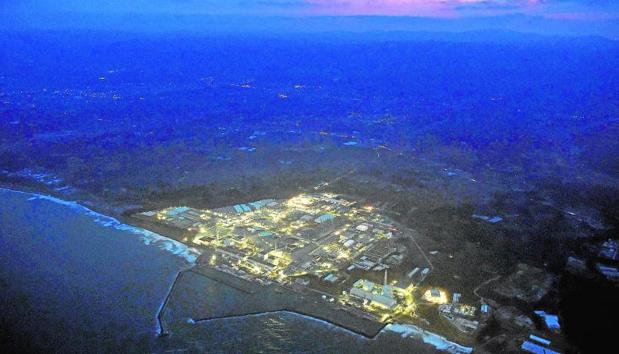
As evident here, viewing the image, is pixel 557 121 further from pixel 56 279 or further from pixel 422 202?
pixel 56 279

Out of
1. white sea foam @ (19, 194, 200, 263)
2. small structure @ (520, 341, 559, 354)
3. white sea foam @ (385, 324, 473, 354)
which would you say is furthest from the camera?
white sea foam @ (19, 194, 200, 263)

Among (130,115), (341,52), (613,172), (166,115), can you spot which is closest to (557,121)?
(613,172)

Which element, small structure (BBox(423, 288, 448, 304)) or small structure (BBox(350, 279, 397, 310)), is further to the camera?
small structure (BBox(423, 288, 448, 304))

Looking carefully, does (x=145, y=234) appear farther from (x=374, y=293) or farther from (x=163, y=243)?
(x=374, y=293)

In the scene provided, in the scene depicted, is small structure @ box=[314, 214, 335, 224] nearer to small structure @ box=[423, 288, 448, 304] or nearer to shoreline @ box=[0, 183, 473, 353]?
shoreline @ box=[0, 183, 473, 353]

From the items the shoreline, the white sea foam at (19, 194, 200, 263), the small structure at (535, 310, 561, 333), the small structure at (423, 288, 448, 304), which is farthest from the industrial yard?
the small structure at (535, 310, 561, 333)

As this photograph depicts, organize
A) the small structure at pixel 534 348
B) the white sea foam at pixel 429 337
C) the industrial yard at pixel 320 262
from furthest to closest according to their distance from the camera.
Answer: the industrial yard at pixel 320 262, the white sea foam at pixel 429 337, the small structure at pixel 534 348

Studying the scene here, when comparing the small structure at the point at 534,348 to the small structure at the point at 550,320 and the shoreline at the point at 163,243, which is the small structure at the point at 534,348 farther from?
the shoreline at the point at 163,243

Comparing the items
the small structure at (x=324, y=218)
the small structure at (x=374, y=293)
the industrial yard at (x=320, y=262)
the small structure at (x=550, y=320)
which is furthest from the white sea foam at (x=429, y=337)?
the small structure at (x=324, y=218)
